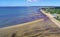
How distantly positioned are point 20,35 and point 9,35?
0.70 feet

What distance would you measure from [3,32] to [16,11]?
2.49 m

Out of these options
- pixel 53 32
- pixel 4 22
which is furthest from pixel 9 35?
pixel 4 22

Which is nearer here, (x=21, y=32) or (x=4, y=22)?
(x=21, y=32)

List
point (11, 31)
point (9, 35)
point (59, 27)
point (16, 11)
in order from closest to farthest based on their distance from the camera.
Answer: point (9, 35) → point (11, 31) → point (59, 27) → point (16, 11)

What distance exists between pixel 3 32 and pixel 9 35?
0.82 ft

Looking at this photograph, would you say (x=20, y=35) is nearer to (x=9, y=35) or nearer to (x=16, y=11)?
(x=9, y=35)

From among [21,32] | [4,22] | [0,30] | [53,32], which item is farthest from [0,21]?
[53,32]

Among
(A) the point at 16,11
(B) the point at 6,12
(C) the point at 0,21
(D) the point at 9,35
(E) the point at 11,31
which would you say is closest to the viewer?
(D) the point at 9,35

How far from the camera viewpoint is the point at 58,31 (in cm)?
358

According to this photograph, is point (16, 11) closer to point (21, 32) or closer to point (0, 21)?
point (0, 21)

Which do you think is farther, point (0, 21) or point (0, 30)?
point (0, 21)

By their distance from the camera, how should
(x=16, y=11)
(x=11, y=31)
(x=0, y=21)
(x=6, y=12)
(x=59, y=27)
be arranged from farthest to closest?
1. (x=16, y=11)
2. (x=6, y=12)
3. (x=0, y=21)
4. (x=59, y=27)
5. (x=11, y=31)

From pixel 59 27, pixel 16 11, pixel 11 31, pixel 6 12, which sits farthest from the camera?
pixel 16 11

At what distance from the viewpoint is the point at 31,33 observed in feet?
11.1
